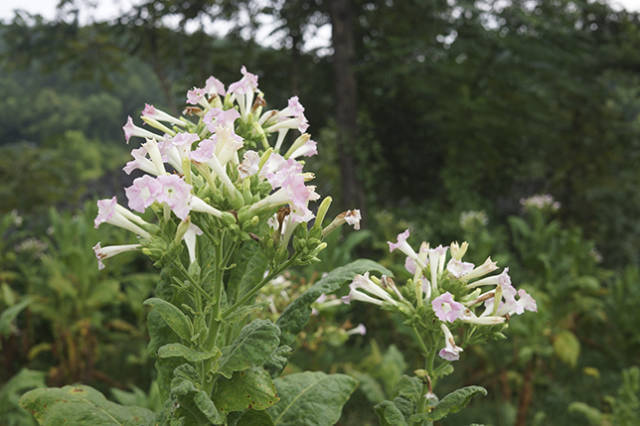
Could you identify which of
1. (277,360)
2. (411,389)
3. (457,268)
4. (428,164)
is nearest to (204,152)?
(277,360)

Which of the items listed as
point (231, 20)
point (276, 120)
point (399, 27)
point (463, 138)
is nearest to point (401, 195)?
point (463, 138)

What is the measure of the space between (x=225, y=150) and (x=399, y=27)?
7790mm

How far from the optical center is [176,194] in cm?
99

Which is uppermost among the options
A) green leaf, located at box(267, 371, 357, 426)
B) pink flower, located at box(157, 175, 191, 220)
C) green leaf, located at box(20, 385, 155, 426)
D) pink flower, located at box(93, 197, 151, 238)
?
pink flower, located at box(157, 175, 191, 220)

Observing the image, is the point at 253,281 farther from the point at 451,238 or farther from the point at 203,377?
the point at 451,238

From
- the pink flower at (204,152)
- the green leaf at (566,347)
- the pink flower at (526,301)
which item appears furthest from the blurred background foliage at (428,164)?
the pink flower at (204,152)

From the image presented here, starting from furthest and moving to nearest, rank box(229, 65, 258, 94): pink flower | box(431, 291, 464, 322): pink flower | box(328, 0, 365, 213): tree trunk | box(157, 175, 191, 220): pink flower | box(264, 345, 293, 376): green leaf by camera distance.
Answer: box(328, 0, 365, 213): tree trunk → box(229, 65, 258, 94): pink flower → box(264, 345, 293, 376): green leaf → box(431, 291, 464, 322): pink flower → box(157, 175, 191, 220): pink flower

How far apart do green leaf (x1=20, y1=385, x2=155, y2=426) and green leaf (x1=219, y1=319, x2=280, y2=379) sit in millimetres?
346

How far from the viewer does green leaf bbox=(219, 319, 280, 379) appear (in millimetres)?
1099

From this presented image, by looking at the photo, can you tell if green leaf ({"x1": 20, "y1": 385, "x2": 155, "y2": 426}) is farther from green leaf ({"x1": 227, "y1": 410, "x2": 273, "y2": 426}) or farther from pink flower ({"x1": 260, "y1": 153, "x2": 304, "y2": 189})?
pink flower ({"x1": 260, "y1": 153, "x2": 304, "y2": 189})

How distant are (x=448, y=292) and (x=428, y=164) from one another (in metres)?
8.34

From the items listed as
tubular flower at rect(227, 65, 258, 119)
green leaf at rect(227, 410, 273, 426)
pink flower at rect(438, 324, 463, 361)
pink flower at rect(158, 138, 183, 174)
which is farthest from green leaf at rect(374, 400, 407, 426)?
tubular flower at rect(227, 65, 258, 119)

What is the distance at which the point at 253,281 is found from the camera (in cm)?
134

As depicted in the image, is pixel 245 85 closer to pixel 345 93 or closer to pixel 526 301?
pixel 526 301
